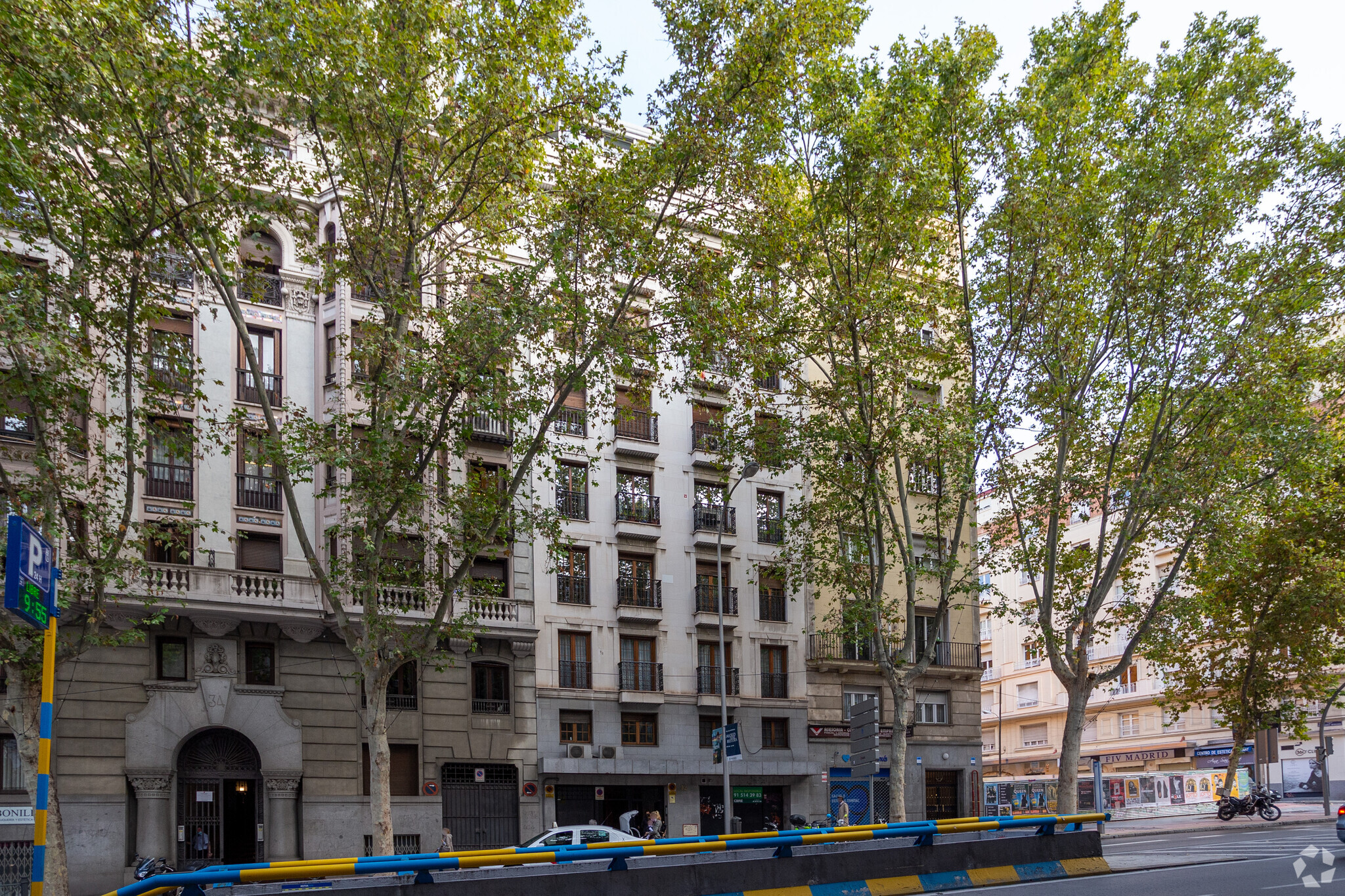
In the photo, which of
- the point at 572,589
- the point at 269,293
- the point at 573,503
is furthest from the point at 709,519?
the point at 269,293

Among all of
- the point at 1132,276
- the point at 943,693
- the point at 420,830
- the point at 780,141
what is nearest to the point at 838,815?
the point at 943,693

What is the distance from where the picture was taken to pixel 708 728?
35375 mm

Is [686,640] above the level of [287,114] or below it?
below

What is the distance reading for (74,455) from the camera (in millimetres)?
25562

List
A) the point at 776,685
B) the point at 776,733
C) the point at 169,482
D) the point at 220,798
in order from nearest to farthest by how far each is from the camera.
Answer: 1. the point at 220,798
2. the point at 169,482
3. the point at 776,733
4. the point at 776,685

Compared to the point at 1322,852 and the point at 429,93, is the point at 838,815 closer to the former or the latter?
the point at 1322,852

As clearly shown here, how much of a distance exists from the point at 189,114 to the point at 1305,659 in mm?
37013

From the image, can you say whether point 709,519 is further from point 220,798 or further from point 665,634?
point 220,798

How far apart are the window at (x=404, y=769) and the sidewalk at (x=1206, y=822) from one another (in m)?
19.8

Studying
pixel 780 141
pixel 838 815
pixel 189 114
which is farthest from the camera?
pixel 838 815

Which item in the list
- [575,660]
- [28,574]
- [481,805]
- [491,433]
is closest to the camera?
[28,574]

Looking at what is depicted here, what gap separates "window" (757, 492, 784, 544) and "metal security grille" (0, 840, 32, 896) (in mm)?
21646

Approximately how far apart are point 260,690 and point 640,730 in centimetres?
1130

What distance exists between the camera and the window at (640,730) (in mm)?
33688
